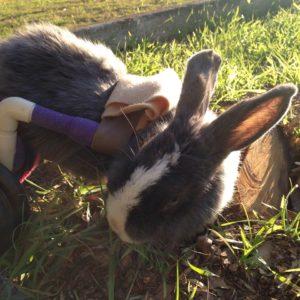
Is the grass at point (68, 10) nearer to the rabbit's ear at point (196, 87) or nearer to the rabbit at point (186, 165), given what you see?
the rabbit's ear at point (196, 87)

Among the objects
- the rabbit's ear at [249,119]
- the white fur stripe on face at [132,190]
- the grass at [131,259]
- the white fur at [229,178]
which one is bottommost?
the grass at [131,259]

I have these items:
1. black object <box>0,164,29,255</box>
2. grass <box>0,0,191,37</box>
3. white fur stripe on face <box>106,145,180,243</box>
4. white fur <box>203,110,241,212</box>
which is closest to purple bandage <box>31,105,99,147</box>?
black object <box>0,164,29,255</box>

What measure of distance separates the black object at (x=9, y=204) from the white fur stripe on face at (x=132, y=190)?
1.77 feet

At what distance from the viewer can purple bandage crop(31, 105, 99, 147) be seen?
8.75 ft

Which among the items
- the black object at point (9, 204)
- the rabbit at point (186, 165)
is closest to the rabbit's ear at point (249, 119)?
the rabbit at point (186, 165)

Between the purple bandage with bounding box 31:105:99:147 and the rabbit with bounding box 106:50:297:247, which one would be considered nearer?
the rabbit with bounding box 106:50:297:247

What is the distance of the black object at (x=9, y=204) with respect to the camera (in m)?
2.61

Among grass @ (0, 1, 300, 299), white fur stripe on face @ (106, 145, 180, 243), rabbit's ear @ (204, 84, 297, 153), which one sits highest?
rabbit's ear @ (204, 84, 297, 153)

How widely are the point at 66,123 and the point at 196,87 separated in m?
0.75

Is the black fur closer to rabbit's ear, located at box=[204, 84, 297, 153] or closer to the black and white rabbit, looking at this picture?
the black and white rabbit

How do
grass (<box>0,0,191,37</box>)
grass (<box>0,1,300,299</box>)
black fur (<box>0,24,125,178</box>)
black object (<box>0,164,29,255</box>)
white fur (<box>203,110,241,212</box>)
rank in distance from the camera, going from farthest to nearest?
grass (<box>0,0,191,37</box>)
black fur (<box>0,24,125,178</box>)
white fur (<box>203,110,241,212</box>)
black object (<box>0,164,29,255</box>)
grass (<box>0,1,300,299</box>)

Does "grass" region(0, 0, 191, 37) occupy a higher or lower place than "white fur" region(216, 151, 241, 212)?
higher

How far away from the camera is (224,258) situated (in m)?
2.63

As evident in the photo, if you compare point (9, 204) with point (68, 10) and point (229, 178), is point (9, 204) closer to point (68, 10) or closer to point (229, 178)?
point (229, 178)
